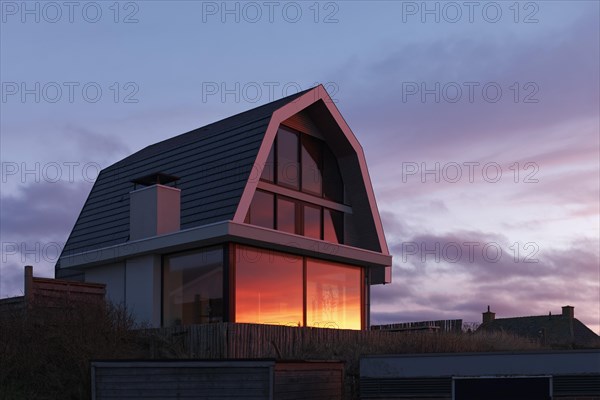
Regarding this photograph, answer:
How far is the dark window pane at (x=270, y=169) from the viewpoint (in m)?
21.2

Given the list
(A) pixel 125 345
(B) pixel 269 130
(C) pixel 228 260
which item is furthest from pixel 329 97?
(A) pixel 125 345

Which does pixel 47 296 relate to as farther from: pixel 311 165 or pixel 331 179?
pixel 331 179

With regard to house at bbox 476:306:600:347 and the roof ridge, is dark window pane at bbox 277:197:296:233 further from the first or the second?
house at bbox 476:306:600:347

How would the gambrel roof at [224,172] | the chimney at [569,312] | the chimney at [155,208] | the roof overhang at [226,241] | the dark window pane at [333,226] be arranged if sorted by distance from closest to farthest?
the roof overhang at [226,241] < the gambrel roof at [224,172] < the chimney at [155,208] < the dark window pane at [333,226] < the chimney at [569,312]

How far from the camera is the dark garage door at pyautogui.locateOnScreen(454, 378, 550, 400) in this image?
1358 cm

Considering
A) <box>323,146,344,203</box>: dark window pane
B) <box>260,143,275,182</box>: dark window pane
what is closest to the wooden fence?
<box>260,143,275,182</box>: dark window pane

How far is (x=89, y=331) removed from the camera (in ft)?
55.2

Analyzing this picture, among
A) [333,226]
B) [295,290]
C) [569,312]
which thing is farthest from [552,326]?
[295,290]

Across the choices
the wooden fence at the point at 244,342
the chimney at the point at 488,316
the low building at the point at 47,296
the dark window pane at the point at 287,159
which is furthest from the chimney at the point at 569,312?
the low building at the point at 47,296

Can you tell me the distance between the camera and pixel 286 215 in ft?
71.4

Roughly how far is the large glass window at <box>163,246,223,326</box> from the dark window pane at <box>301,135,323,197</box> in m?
4.01

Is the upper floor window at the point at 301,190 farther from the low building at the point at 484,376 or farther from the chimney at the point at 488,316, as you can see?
the chimney at the point at 488,316

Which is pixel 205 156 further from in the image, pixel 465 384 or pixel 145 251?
pixel 465 384

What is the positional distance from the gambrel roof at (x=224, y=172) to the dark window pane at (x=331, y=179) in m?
0.18
